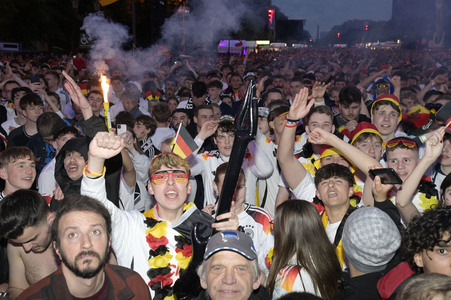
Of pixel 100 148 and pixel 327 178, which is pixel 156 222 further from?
pixel 327 178

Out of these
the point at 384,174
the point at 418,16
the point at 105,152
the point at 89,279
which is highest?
the point at 418,16

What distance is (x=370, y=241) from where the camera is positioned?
2.99 metres

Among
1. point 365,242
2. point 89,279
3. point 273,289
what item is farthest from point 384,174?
point 89,279

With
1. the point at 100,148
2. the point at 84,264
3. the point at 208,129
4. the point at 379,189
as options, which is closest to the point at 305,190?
the point at 379,189

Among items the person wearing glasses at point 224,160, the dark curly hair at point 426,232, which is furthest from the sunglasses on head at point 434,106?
the dark curly hair at point 426,232

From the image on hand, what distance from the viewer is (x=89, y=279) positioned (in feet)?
9.46

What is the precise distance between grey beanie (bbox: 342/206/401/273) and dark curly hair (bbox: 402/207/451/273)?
0.29 feet

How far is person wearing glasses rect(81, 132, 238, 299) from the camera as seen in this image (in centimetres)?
328

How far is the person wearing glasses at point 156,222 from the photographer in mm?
3275

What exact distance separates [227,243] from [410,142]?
8.37 feet

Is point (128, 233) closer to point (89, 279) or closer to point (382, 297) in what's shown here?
point (89, 279)

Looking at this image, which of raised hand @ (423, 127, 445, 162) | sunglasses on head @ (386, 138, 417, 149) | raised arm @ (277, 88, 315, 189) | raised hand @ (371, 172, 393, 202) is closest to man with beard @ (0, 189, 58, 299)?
raised arm @ (277, 88, 315, 189)

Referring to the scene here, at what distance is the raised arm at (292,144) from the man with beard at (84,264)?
1.83 m

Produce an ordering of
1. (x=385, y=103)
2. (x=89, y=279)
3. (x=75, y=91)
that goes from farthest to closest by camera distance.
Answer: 1. (x=385, y=103)
2. (x=75, y=91)
3. (x=89, y=279)
